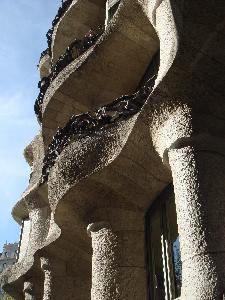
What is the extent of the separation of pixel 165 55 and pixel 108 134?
1.56 metres

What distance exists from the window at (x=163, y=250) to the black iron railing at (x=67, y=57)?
458 cm

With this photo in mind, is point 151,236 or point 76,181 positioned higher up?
point 76,181

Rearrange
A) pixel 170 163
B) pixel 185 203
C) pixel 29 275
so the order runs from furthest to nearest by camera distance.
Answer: pixel 29 275 → pixel 170 163 → pixel 185 203

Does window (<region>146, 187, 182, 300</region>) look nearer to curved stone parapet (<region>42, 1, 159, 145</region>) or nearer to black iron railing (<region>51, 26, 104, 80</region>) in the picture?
curved stone parapet (<region>42, 1, 159, 145</region>)

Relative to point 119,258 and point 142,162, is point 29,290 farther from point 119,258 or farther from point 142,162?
point 142,162

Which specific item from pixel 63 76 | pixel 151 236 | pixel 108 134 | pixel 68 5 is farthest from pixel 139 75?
pixel 68 5

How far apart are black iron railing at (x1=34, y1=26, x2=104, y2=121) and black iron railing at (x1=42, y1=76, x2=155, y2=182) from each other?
7.96ft

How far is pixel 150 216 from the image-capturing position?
8164 millimetres

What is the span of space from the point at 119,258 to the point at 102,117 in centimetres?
227

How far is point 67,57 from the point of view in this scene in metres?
11.7

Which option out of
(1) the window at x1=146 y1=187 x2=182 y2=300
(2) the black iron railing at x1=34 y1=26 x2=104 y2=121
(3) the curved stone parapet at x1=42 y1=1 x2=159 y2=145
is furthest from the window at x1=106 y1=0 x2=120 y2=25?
(1) the window at x1=146 y1=187 x2=182 y2=300

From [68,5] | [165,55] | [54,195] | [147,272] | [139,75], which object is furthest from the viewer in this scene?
[68,5]

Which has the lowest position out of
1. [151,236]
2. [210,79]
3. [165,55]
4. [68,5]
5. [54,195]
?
[151,236]

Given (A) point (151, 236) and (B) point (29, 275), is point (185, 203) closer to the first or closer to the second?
(A) point (151, 236)
